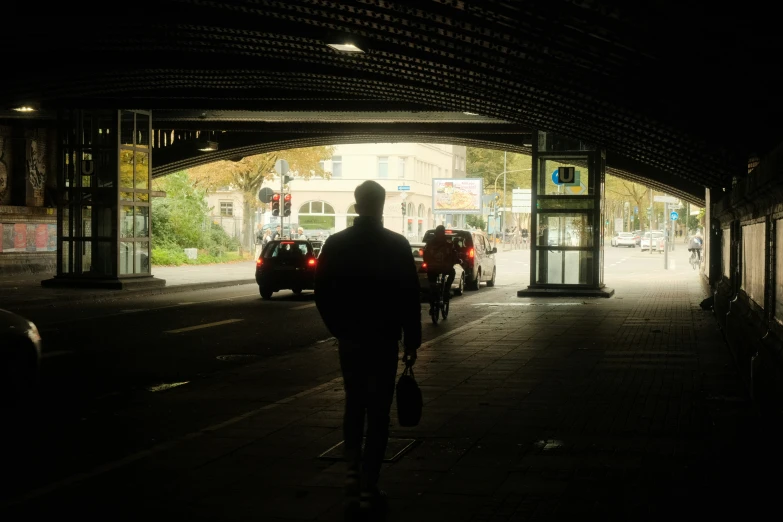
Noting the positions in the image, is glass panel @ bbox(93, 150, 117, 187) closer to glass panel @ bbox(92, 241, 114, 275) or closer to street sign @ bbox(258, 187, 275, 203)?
glass panel @ bbox(92, 241, 114, 275)

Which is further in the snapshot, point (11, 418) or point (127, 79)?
point (127, 79)

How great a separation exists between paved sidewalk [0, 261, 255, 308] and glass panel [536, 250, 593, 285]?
956 centimetres

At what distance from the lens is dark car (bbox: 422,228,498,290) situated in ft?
96.6

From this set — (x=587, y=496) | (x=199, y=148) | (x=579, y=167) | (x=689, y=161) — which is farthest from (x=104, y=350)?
(x=199, y=148)

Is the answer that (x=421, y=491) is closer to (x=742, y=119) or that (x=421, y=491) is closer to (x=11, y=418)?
(x=11, y=418)

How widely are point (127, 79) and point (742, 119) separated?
43.0 ft

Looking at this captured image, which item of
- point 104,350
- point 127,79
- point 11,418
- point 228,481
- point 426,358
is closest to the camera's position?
point 228,481

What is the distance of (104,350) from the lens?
14227mm

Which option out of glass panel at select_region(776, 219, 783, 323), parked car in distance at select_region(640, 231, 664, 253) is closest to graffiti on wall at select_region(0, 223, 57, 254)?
glass panel at select_region(776, 219, 783, 323)

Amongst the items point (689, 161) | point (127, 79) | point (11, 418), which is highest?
point (127, 79)

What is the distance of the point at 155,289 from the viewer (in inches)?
1078

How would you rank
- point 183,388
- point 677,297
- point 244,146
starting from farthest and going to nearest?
point 244,146
point 677,297
point 183,388

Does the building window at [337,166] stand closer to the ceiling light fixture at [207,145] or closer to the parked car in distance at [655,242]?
the parked car in distance at [655,242]

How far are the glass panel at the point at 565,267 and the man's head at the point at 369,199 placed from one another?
20638 millimetres
